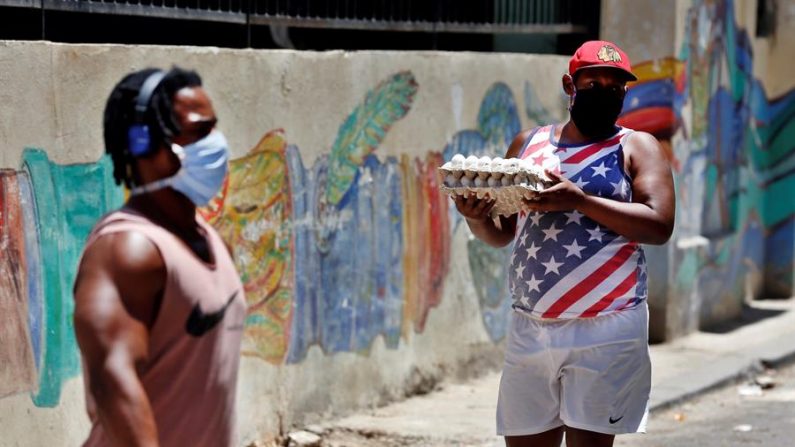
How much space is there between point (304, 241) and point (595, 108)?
281 cm

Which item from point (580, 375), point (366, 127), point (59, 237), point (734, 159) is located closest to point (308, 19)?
point (366, 127)

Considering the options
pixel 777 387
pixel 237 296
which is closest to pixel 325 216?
pixel 777 387

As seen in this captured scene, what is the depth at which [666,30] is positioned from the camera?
1012 cm

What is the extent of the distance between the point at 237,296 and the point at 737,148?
9651mm

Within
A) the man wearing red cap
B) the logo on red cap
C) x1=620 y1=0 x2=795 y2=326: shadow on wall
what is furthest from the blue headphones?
x1=620 y1=0 x2=795 y2=326: shadow on wall

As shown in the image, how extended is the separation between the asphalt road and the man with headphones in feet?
16.3

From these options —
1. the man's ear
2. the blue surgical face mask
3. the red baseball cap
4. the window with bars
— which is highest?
the window with bars

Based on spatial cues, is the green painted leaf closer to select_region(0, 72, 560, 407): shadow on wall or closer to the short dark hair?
select_region(0, 72, 560, 407): shadow on wall

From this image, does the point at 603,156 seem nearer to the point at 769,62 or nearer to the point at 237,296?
the point at 237,296

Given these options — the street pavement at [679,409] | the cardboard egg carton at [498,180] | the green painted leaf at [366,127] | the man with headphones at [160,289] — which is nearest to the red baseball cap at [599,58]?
the cardboard egg carton at [498,180]

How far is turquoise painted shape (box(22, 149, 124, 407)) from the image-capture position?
567cm

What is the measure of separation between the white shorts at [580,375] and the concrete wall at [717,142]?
215 inches

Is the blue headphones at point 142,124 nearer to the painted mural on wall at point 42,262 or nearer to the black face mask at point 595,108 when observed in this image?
the black face mask at point 595,108

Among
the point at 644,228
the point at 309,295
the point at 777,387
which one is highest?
the point at 644,228
